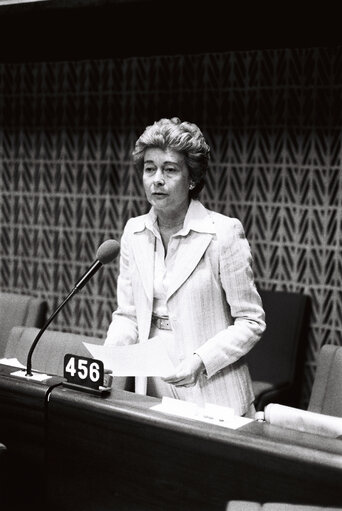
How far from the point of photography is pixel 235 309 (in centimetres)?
243

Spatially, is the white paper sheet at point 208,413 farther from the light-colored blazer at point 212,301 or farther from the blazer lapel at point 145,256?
the blazer lapel at point 145,256

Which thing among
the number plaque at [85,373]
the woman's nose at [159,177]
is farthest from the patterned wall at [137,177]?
the number plaque at [85,373]

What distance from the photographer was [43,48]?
4.85m

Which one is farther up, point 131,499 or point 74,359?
point 74,359

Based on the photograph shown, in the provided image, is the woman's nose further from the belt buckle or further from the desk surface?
the desk surface

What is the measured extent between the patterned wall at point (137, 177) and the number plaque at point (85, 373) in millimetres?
2706

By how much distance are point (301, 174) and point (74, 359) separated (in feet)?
9.21

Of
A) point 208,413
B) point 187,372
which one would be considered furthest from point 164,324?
point 208,413

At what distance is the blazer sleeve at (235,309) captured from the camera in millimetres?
2324

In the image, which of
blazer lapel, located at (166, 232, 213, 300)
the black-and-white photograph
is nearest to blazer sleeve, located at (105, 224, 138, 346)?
the black-and-white photograph

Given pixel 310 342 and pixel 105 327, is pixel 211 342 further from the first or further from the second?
pixel 105 327

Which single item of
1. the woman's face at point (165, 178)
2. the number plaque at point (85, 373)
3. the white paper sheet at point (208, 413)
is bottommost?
the white paper sheet at point (208, 413)

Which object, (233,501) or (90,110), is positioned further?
(90,110)

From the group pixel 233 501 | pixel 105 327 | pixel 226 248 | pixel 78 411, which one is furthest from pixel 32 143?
pixel 233 501
